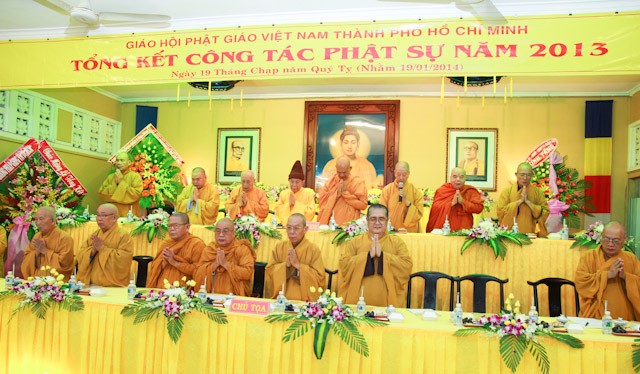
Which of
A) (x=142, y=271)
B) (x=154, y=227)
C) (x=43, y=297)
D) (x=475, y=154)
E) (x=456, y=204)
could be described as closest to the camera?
(x=43, y=297)

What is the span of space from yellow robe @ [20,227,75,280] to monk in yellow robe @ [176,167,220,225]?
2.24m

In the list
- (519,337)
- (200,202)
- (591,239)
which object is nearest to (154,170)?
(200,202)

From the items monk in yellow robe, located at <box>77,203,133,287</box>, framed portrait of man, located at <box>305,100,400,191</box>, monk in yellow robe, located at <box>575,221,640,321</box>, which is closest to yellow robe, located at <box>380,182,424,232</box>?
monk in yellow robe, located at <box>575,221,640,321</box>

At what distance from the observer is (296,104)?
10555 millimetres

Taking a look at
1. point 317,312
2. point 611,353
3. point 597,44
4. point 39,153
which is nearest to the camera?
point 611,353

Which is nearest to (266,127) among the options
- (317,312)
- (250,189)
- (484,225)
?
(250,189)

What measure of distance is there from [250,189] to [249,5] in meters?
2.94

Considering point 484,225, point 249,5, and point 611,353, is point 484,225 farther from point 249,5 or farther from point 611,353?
point 249,5

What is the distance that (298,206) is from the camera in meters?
8.24

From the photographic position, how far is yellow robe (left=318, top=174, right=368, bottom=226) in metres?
7.13

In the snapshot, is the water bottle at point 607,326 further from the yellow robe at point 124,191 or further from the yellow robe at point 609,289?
the yellow robe at point 124,191

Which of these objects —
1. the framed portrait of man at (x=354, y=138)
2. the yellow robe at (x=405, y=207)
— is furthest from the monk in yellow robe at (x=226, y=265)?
the framed portrait of man at (x=354, y=138)

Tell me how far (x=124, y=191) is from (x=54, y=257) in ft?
11.1

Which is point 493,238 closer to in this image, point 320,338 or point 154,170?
point 320,338
